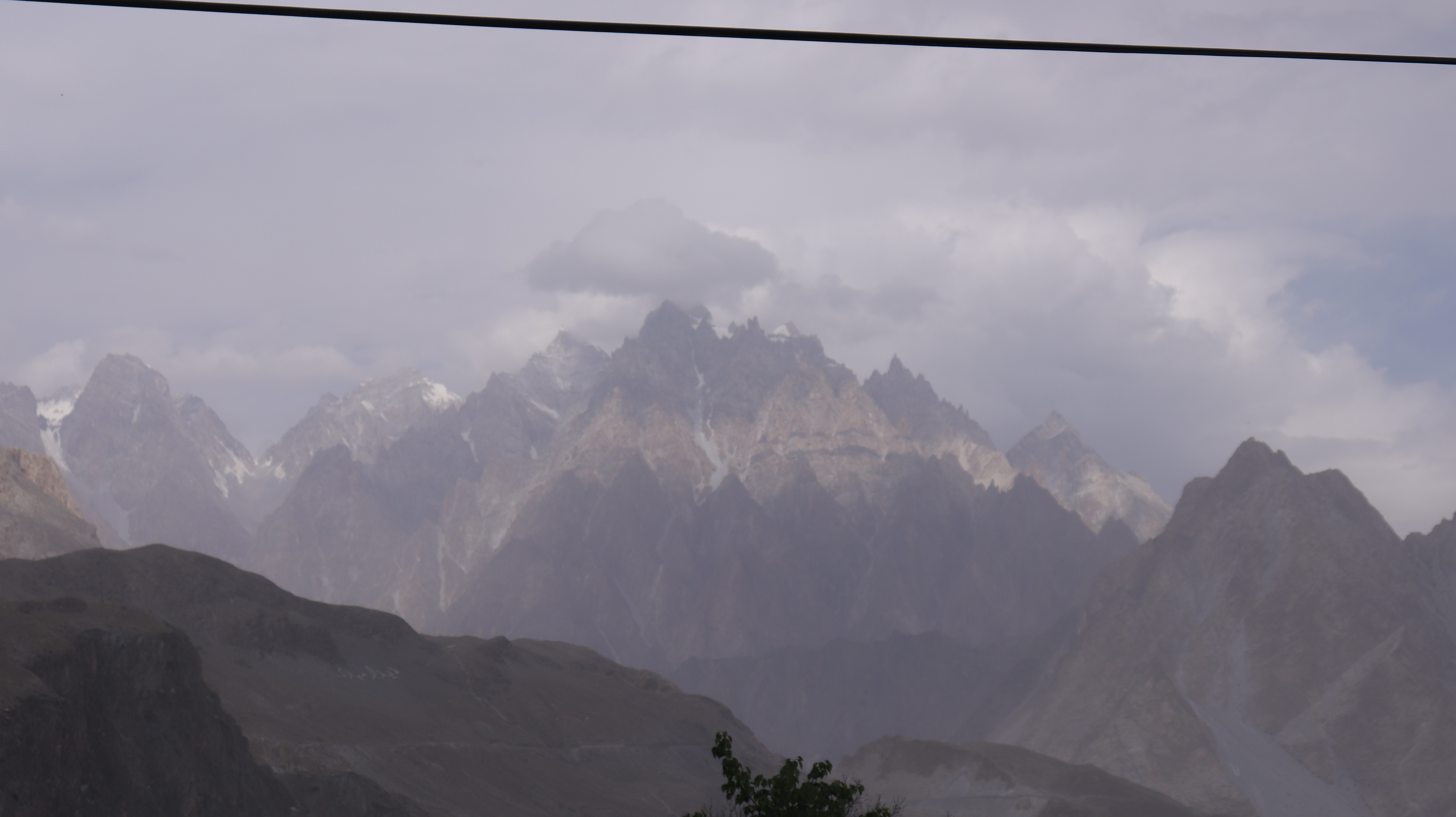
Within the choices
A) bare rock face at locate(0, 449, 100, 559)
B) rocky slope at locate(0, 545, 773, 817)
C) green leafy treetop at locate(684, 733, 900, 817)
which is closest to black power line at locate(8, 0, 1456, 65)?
green leafy treetop at locate(684, 733, 900, 817)

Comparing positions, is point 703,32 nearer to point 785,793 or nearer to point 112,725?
point 785,793

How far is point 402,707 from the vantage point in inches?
5768

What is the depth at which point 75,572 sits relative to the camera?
140375 mm

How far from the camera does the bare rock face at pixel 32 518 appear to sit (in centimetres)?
17712

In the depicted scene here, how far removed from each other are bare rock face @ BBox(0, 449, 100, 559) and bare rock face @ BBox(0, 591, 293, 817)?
281 feet

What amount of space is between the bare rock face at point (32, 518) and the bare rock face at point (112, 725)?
281 feet

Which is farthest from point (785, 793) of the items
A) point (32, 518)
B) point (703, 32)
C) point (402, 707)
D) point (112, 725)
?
point (32, 518)

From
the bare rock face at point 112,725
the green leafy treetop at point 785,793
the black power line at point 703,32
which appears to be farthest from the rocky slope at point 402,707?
the black power line at point 703,32

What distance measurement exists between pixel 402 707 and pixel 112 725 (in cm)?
6235

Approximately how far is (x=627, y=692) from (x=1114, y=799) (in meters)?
71.8

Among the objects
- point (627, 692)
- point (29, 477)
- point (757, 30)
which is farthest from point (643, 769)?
point (757, 30)

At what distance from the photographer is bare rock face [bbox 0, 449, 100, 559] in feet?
581

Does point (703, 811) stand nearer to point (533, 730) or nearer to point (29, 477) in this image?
point (533, 730)

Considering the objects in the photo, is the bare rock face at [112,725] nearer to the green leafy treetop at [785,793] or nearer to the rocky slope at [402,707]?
the rocky slope at [402,707]
